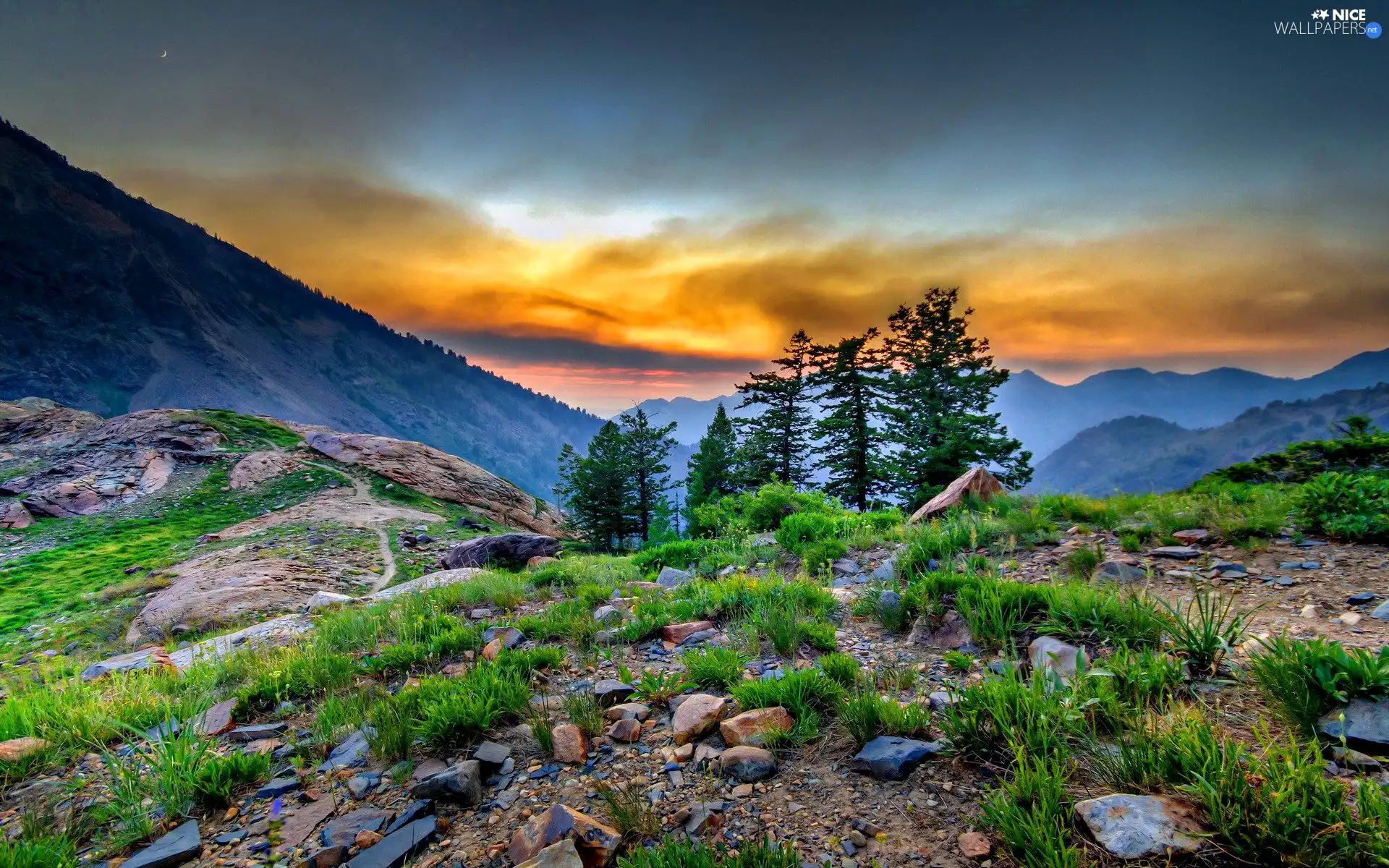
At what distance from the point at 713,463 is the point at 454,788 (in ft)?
147

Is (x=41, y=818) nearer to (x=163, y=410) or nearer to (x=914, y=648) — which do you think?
(x=914, y=648)

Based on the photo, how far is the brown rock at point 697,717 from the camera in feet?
12.3

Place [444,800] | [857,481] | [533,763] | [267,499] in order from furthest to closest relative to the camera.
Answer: [857,481] < [267,499] < [533,763] < [444,800]

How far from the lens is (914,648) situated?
4988 millimetres

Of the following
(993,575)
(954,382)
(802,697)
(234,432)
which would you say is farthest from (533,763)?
(234,432)

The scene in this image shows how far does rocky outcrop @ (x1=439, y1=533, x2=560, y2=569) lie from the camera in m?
20.3

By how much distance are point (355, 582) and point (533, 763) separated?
17.6m

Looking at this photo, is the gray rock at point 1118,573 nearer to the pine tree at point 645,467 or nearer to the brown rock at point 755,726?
the brown rock at point 755,726

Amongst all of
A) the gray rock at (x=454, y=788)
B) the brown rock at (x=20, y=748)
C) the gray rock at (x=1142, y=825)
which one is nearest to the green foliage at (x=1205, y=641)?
the gray rock at (x=1142, y=825)

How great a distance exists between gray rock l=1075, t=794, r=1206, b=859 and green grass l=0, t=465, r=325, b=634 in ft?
86.7

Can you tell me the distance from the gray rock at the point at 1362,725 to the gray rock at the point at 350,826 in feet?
17.4

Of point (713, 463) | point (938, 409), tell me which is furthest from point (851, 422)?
point (713, 463)

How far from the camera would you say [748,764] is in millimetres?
3252

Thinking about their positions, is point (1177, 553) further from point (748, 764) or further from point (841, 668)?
point (748, 764)
